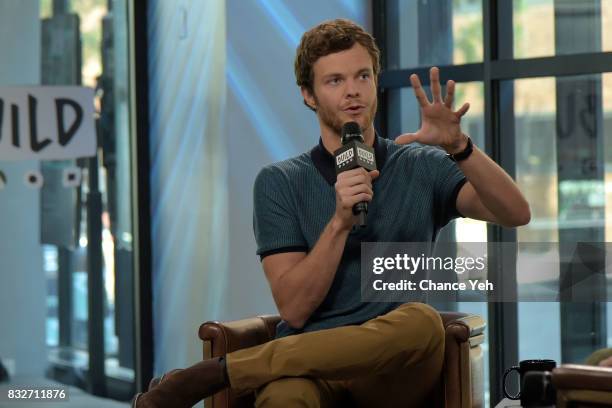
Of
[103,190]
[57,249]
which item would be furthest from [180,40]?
[57,249]

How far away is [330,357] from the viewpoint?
2.51 metres

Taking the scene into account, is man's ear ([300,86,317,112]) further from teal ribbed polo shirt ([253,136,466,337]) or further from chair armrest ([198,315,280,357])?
chair armrest ([198,315,280,357])

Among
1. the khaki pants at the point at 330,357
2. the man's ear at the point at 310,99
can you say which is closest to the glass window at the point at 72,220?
the man's ear at the point at 310,99

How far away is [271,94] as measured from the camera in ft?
14.9

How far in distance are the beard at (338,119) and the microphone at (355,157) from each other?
0.54 feet

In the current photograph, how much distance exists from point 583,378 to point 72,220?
3259 mm

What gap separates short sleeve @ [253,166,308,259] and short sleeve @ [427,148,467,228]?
40cm

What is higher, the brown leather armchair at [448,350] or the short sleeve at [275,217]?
the short sleeve at [275,217]

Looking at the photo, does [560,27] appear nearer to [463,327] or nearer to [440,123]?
[440,123]

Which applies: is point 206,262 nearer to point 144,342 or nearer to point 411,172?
point 144,342

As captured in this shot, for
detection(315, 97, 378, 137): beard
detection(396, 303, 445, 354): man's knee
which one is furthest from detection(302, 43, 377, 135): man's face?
detection(396, 303, 445, 354): man's knee

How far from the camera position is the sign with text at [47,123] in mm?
4797

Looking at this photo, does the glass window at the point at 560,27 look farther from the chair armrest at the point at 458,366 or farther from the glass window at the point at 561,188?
the chair armrest at the point at 458,366

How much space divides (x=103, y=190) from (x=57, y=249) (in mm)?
348
